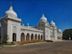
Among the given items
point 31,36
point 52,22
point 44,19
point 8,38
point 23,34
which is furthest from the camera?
point 52,22

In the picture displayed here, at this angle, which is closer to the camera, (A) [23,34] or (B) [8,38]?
(B) [8,38]

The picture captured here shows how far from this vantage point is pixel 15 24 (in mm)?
37875

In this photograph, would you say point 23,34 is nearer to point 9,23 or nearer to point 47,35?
point 9,23

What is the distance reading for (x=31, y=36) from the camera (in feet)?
169

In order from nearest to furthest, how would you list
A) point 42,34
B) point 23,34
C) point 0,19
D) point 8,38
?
point 8,38 < point 0,19 < point 23,34 < point 42,34

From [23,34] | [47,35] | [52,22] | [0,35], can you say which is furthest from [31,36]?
[52,22]

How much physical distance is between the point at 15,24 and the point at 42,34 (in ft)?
76.6

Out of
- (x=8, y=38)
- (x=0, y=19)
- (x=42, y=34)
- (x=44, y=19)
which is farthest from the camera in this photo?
(x=44, y=19)

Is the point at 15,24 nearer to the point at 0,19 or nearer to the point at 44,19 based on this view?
the point at 0,19

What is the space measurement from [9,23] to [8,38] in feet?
13.6

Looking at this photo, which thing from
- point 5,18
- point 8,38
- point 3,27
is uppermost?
point 5,18

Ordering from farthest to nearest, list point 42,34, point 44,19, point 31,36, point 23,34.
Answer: point 44,19 < point 42,34 < point 31,36 < point 23,34

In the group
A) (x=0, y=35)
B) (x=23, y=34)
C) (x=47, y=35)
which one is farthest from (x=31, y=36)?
(x=0, y=35)

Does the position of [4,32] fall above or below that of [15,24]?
below
